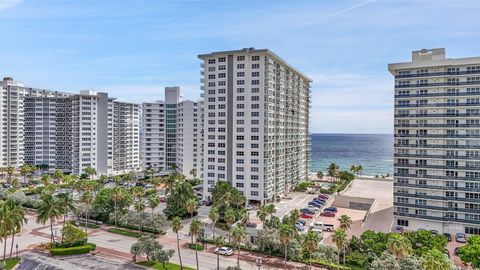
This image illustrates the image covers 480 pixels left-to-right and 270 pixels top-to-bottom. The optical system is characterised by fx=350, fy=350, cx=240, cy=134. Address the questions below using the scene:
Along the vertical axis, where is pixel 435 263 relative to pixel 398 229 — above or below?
above

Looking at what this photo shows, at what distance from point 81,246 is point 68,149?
97.0 metres

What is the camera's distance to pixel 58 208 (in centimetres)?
6194

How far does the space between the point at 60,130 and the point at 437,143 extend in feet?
467

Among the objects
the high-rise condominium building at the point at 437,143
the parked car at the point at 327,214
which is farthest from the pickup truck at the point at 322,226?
the high-rise condominium building at the point at 437,143

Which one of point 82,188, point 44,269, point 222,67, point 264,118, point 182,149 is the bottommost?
point 44,269

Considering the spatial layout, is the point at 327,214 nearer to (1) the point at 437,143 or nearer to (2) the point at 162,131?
(1) the point at 437,143

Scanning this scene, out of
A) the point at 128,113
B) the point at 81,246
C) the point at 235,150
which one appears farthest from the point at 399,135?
the point at 128,113

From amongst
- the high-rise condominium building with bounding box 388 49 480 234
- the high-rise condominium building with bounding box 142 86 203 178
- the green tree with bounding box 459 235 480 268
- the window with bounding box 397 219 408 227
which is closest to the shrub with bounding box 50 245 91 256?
the green tree with bounding box 459 235 480 268

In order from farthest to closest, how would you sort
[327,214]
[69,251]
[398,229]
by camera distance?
[327,214] → [398,229] → [69,251]

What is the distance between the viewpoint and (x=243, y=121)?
96062 millimetres

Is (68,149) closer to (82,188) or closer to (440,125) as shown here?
(82,188)

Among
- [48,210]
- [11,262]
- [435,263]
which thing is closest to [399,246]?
[435,263]

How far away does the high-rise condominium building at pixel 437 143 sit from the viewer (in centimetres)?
6862

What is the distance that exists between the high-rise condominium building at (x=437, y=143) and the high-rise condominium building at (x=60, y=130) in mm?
117857
